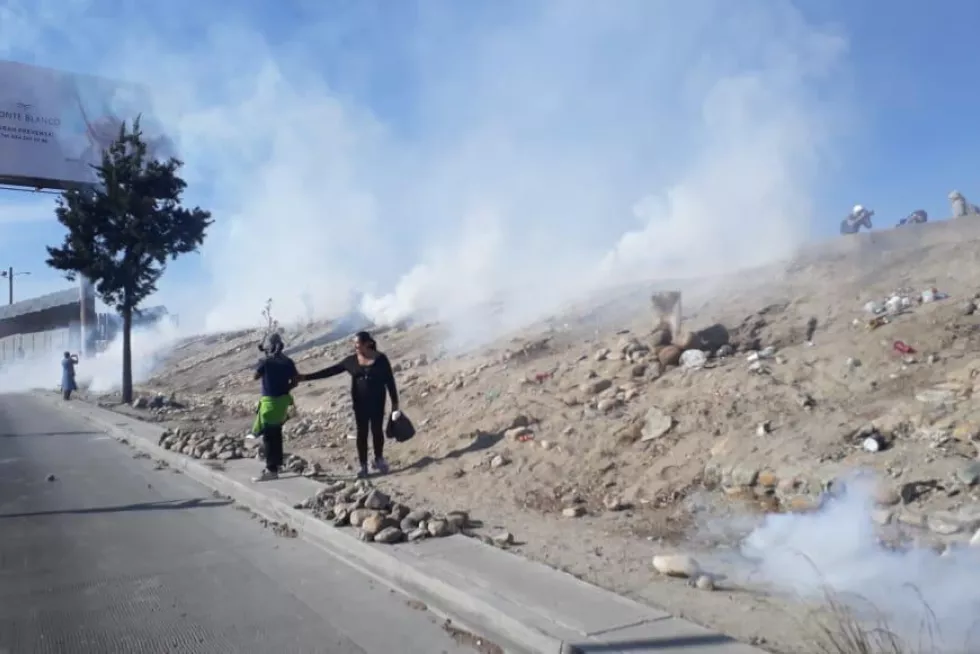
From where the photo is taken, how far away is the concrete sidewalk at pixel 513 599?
387cm

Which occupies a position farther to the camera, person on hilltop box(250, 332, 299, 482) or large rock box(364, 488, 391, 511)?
person on hilltop box(250, 332, 299, 482)

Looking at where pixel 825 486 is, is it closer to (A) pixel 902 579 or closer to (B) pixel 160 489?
(A) pixel 902 579

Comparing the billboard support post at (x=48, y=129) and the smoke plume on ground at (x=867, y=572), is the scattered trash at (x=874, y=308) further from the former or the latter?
the billboard support post at (x=48, y=129)

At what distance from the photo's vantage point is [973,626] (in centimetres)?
364

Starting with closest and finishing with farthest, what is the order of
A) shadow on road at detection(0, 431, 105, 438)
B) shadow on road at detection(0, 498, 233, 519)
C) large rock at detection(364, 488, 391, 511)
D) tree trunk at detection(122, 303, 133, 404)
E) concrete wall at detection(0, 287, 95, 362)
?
large rock at detection(364, 488, 391, 511) < shadow on road at detection(0, 498, 233, 519) < shadow on road at detection(0, 431, 105, 438) < tree trunk at detection(122, 303, 133, 404) < concrete wall at detection(0, 287, 95, 362)

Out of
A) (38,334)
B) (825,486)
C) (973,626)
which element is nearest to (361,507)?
(825,486)

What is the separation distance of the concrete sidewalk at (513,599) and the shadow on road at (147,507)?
1520mm

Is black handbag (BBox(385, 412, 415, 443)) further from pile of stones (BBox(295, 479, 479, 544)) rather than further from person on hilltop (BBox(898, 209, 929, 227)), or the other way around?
person on hilltop (BBox(898, 209, 929, 227))

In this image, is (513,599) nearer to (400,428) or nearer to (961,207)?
(400,428)

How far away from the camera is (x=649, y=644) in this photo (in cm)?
381

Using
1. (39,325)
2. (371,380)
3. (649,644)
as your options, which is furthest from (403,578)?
(39,325)

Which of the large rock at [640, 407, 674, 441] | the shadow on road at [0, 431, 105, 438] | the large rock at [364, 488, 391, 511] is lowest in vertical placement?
the large rock at [364, 488, 391, 511]

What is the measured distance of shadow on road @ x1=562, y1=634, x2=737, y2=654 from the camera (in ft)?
12.4

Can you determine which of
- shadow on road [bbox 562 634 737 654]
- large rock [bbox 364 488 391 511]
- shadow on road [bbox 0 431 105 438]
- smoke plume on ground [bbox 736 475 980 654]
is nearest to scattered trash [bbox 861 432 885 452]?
smoke plume on ground [bbox 736 475 980 654]
